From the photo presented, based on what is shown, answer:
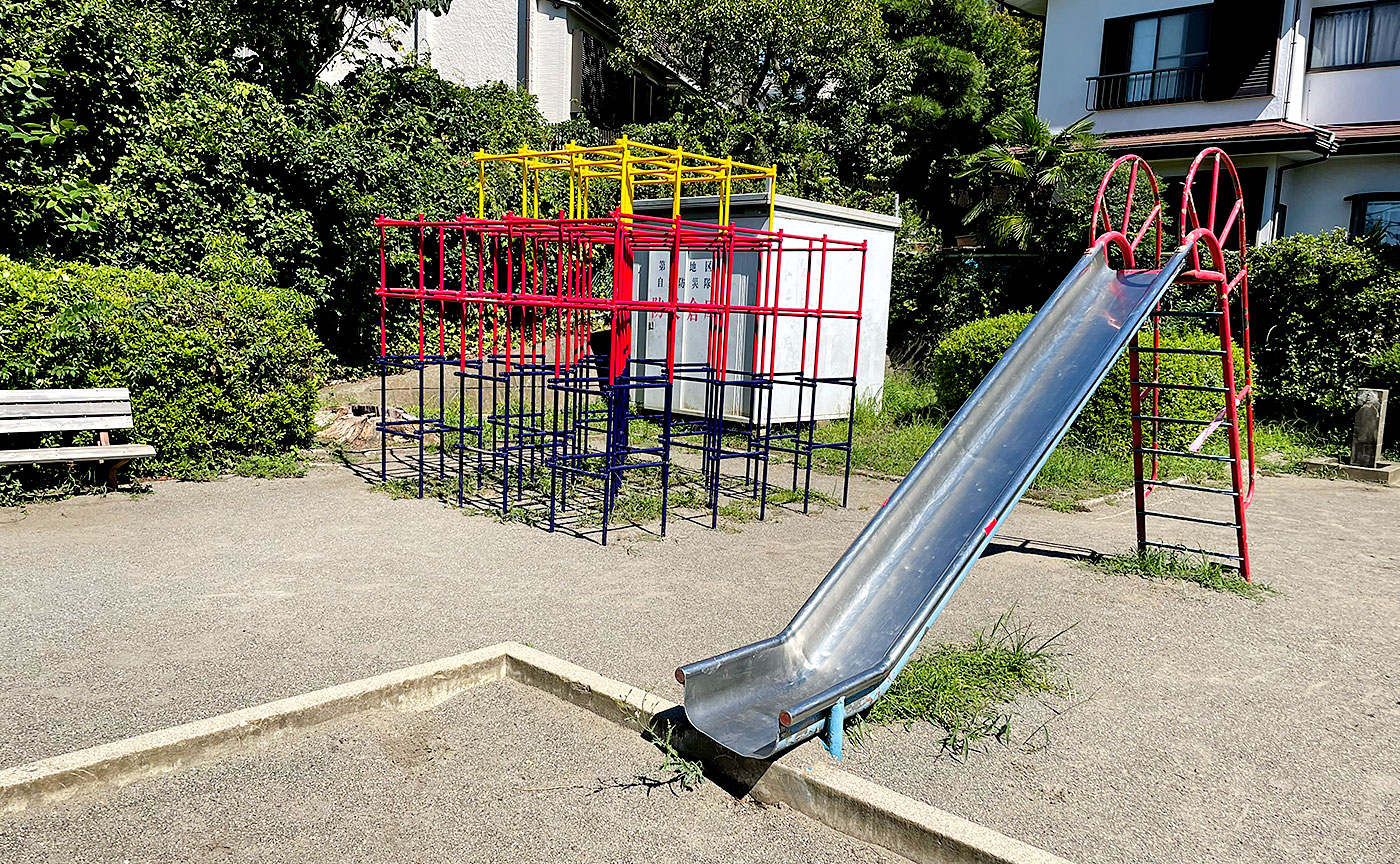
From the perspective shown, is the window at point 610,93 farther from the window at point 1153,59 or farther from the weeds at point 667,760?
the weeds at point 667,760

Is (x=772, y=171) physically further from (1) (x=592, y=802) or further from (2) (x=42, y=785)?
(2) (x=42, y=785)

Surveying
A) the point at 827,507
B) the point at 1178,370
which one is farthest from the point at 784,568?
the point at 1178,370

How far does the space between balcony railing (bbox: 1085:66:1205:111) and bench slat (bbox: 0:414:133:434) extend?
60.4 ft

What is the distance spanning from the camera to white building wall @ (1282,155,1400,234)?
17047 millimetres

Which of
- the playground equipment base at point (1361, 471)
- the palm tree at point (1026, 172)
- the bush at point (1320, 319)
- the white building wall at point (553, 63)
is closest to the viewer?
the playground equipment base at point (1361, 471)

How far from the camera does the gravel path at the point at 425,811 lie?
3.27 meters

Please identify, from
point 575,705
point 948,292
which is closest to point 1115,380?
point 948,292

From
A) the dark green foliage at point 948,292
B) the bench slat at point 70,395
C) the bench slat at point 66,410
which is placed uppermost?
the dark green foliage at point 948,292

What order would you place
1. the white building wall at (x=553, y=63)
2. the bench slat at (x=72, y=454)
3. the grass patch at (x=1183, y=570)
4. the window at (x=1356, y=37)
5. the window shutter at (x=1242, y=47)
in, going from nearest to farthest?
the grass patch at (x=1183, y=570) < the bench slat at (x=72, y=454) < the window at (x=1356, y=37) < the window shutter at (x=1242, y=47) < the white building wall at (x=553, y=63)

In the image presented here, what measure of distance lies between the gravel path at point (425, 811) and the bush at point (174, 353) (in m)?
5.74

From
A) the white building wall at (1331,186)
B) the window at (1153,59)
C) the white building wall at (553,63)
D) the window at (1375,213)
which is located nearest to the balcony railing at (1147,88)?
the window at (1153,59)

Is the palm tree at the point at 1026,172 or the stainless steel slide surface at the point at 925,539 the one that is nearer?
the stainless steel slide surface at the point at 925,539

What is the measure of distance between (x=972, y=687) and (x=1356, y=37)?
60.6 ft

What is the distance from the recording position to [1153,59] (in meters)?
19.8
